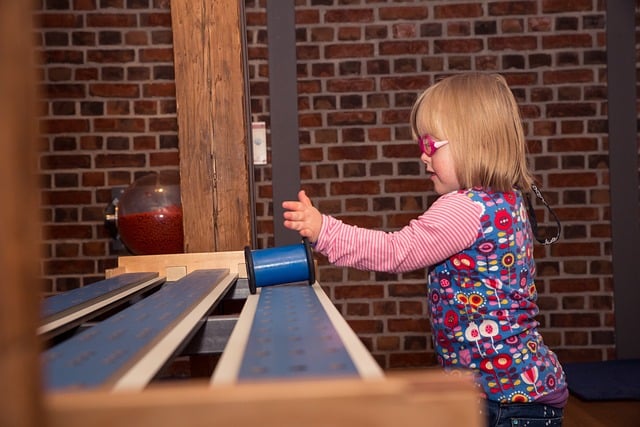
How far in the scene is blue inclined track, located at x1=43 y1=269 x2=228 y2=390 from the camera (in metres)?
0.55

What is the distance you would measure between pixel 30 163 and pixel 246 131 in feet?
5.24

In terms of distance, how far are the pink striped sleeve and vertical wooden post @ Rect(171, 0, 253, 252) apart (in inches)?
22.2

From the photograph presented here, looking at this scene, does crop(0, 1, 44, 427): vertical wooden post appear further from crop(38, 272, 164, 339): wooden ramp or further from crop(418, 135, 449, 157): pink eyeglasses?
crop(418, 135, 449, 157): pink eyeglasses

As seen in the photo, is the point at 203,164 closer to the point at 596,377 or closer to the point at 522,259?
the point at 522,259

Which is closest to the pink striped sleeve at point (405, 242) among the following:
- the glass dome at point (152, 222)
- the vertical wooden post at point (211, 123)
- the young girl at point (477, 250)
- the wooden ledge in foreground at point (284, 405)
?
the young girl at point (477, 250)

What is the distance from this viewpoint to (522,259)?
1527 mm

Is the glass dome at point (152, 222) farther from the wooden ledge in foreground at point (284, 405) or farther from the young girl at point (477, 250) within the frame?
the wooden ledge in foreground at point (284, 405)

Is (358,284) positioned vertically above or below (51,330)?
below

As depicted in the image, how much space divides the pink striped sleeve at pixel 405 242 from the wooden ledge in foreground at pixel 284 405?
94 cm

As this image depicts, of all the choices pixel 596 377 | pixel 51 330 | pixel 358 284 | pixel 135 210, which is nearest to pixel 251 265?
pixel 51 330

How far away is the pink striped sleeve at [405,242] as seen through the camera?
1427 mm

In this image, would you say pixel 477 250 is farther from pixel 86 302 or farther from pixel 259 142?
pixel 259 142

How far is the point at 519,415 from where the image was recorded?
1.44 meters

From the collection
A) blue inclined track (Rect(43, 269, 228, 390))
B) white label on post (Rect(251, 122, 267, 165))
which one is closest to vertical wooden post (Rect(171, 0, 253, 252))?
blue inclined track (Rect(43, 269, 228, 390))
